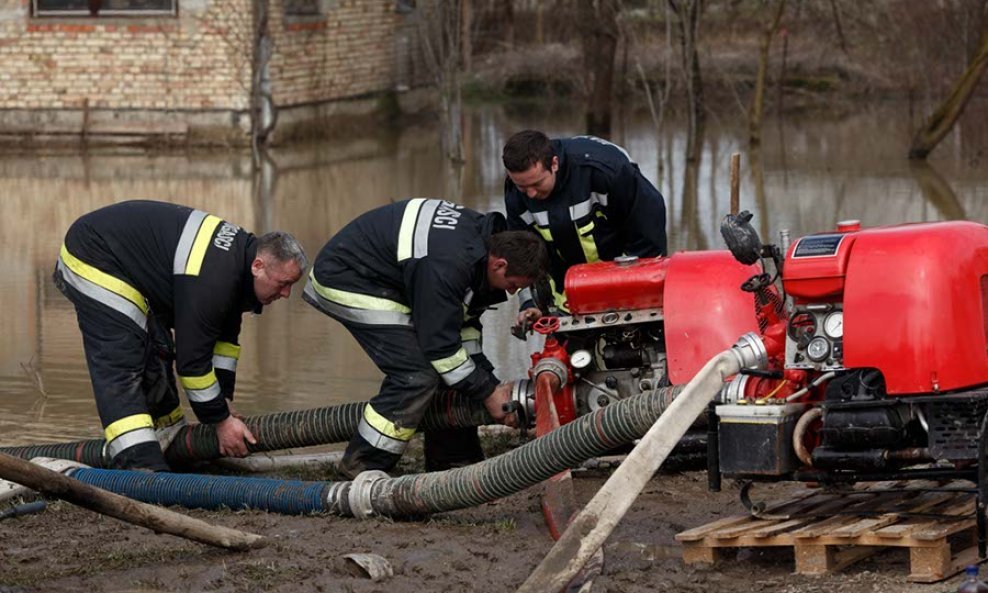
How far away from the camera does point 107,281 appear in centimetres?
612

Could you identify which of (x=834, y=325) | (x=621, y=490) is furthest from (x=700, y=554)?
(x=834, y=325)

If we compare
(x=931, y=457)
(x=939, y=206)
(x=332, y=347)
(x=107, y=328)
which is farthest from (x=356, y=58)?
(x=931, y=457)

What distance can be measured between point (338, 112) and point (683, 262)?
17.5 metres

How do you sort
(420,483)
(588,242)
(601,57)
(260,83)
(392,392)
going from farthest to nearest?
(601,57) → (260,83) → (588,242) → (392,392) → (420,483)

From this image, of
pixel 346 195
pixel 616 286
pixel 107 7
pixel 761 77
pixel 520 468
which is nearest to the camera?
pixel 520 468

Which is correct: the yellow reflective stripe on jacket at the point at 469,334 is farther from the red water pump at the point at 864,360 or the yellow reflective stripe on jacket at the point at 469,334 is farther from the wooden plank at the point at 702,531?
the wooden plank at the point at 702,531

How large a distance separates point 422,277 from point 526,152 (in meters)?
0.79

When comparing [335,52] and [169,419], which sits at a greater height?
[335,52]

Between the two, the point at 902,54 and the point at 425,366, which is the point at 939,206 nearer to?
the point at 902,54

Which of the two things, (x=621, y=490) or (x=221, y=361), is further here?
(x=221, y=361)

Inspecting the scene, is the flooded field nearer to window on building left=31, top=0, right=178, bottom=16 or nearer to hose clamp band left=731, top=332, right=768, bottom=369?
hose clamp band left=731, top=332, right=768, bottom=369

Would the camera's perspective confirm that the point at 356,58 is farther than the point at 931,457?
Yes

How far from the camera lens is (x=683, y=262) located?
584 centimetres

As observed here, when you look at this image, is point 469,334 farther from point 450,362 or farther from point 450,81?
point 450,81
